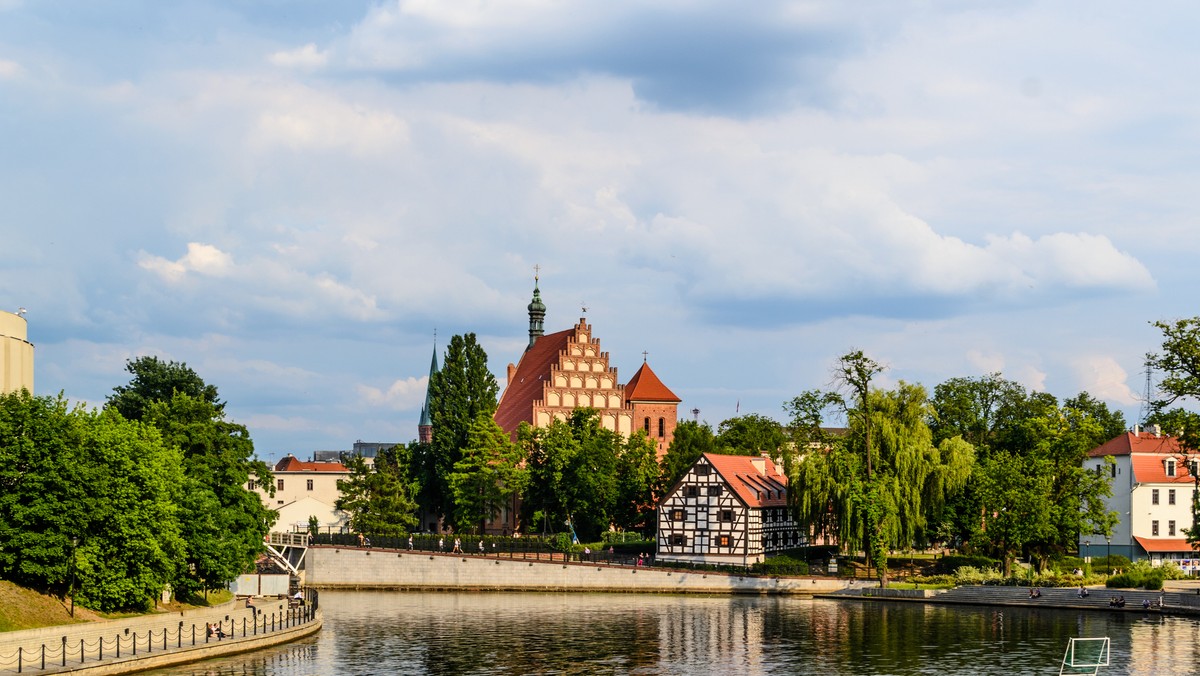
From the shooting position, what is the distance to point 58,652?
157 feet

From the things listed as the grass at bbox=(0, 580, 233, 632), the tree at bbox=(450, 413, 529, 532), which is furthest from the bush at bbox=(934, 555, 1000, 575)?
the grass at bbox=(0, 580, 233, 632)

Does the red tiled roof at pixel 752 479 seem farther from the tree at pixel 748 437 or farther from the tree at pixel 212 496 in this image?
the tree at pixel 212 496

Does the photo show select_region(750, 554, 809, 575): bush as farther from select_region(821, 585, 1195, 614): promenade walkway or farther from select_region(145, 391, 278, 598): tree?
select_region(145, 391, 278, 598): tree

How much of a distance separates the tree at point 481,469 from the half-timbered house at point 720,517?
17449 mm

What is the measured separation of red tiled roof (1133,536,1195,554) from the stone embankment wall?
1062 inches

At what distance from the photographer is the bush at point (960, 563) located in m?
93.5

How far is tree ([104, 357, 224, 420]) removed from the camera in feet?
372

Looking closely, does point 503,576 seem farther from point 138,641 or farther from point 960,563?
Result: point 138,641

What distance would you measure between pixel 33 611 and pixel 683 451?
73464mm

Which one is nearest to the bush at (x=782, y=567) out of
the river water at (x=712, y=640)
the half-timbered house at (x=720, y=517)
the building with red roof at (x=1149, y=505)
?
the half-timbered house at (x=720, y=517)

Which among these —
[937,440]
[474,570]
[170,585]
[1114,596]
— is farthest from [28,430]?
[937,440]

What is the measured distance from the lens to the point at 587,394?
13688 centimetres

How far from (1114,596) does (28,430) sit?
6083 cm

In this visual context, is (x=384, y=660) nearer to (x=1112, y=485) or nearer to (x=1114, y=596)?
(x=1114, y=596)
